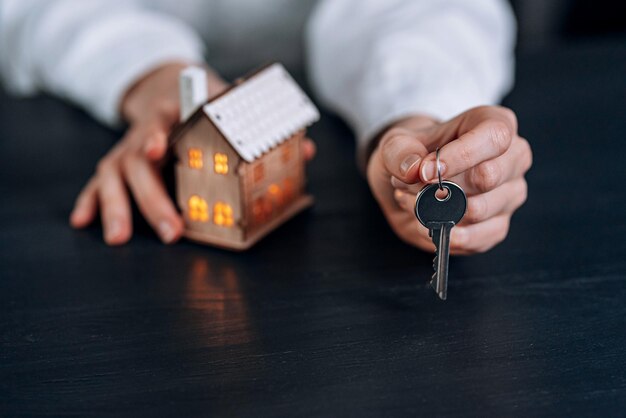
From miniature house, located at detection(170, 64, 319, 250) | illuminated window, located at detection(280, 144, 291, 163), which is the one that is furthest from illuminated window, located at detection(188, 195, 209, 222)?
illuminated window, located at detection(280, 144, 291, 163)

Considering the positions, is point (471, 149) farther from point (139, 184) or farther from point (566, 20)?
point (566, 20)

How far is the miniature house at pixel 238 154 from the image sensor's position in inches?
31.0

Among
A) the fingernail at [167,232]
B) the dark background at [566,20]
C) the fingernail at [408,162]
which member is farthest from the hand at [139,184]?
the dark background at [566,20]

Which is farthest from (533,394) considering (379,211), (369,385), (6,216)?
(6,216)

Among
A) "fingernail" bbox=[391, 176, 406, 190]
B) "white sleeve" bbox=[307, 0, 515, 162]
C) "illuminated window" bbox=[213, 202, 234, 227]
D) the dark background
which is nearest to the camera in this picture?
"fingernail" bbox=[391, 176, 406, 190]

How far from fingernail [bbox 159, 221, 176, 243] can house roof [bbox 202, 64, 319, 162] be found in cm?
13

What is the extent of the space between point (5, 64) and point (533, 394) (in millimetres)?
1242

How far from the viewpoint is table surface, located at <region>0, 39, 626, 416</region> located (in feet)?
1.97

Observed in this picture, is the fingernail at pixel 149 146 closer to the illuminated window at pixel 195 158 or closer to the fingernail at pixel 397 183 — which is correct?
the illuminated window at pixel 195 158

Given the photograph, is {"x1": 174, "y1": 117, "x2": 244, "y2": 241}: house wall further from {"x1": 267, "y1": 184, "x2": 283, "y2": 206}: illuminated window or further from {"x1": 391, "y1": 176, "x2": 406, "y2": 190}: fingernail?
{"x1": 391, "y1": 176, "x2": 406, "y2": 190}: fingernail

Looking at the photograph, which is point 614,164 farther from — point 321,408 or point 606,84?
point 321,408

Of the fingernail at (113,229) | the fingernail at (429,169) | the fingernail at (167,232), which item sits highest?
the fingernail at (429,169)

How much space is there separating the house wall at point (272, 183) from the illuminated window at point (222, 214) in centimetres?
2

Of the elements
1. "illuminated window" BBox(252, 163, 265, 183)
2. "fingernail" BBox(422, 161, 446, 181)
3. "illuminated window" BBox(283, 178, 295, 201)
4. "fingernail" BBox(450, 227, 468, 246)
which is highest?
"fingernail" BBox(422, 161, 446, 181)
